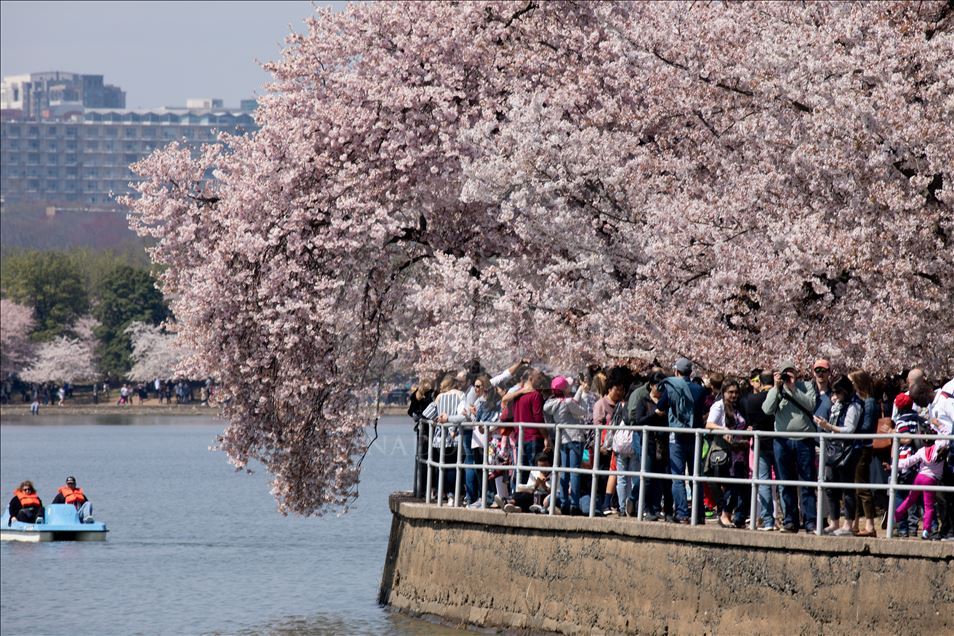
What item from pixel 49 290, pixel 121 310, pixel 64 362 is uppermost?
pixel 49 290

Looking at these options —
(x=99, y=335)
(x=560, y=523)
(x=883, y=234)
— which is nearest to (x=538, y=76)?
(x=883, y=234)

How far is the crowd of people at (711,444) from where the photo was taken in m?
16.0

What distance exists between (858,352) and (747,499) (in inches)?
152

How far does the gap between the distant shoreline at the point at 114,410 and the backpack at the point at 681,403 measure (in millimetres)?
106594

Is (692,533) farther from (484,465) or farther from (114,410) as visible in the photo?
(114,410)

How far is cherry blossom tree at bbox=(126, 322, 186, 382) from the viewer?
5300 inches

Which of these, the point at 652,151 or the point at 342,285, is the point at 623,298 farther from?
the point at 342,285

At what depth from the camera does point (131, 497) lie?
5984 cm

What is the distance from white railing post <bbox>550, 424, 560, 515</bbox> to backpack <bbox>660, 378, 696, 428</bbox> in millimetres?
1354

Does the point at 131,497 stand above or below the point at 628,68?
below

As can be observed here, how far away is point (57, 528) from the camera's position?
139 ft

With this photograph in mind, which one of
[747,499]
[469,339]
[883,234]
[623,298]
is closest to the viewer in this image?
[747,499]

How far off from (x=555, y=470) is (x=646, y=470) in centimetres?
111

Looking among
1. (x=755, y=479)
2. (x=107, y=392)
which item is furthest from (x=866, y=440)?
(x=107, y=392)
